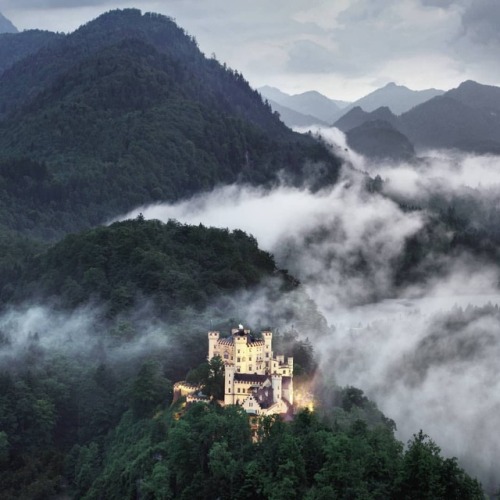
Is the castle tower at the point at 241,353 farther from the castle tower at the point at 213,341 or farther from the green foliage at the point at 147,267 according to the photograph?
the green foliage at the point at 147,267

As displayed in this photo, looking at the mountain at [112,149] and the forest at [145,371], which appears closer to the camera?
the forest at [145,371]

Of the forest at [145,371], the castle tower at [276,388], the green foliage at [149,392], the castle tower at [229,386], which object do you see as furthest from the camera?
the green foliage at [149,392]

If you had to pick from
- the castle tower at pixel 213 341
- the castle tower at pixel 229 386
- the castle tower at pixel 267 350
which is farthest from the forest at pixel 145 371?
the castle tower at pixel 213 341

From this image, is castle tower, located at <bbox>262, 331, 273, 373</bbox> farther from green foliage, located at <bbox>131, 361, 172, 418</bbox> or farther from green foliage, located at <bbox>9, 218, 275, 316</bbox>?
green foliage, located at <bbox>9, 218, 275, 316</bbox>

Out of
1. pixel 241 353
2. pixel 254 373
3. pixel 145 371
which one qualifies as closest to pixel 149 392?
pixel 145 371

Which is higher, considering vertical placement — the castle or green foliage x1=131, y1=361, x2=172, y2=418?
the castle

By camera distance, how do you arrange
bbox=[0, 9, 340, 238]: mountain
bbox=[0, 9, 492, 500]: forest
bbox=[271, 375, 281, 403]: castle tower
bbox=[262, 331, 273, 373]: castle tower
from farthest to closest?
bbox=[0, 9, 340, 238]: mountain
bbox=[262, 331, 273, 373]: castle tower
bbox=[271, 375, 281, 403]: castle tower
bbox=[0, 9, 492, 500]: forest

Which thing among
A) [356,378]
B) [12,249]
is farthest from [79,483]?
[12,249]

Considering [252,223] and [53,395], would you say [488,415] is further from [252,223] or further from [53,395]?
[252,223]

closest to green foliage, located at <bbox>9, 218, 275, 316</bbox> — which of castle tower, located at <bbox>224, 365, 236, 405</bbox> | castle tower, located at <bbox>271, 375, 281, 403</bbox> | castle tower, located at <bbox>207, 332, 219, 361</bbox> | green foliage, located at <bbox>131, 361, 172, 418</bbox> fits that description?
green foliage, located at <bbox>131, 361, 172, 418</bbox>
